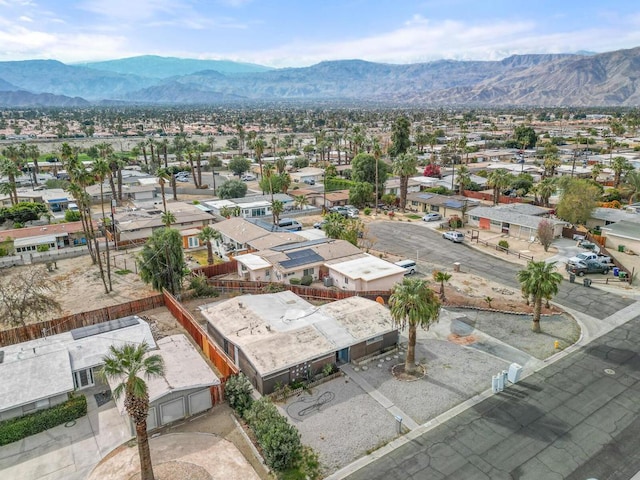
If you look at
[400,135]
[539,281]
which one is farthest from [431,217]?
[539,281]

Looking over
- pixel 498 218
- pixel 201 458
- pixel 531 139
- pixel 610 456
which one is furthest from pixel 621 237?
pixel 531 139

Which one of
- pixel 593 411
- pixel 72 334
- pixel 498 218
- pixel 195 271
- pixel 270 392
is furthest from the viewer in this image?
pixel 498 218

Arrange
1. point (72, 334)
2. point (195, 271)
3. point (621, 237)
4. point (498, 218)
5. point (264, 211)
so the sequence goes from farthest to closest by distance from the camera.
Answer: point (264, 211) → point (498, 218) → point (621, 237) → point (195, 271) → point (72, 334)

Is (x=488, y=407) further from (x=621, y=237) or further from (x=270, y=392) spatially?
(x=621, y=237)

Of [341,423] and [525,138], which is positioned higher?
[525,138]

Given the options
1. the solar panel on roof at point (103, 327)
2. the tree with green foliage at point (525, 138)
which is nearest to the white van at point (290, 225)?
the solar panel on roof at point (103, 327)

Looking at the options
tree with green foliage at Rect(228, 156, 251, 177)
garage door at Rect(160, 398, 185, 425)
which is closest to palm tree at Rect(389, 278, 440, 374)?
garage door at Rect(160, 398, 185, 425)

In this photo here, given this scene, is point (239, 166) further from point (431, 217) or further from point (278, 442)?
point (278, 442)

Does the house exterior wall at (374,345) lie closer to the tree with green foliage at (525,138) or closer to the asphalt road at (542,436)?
the asphalt road at (542,436)
